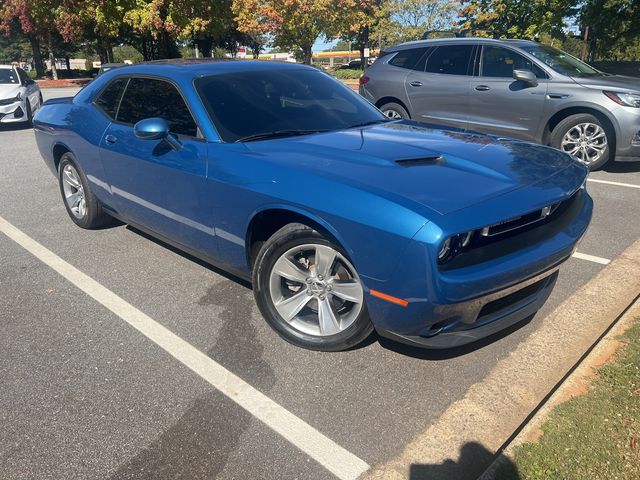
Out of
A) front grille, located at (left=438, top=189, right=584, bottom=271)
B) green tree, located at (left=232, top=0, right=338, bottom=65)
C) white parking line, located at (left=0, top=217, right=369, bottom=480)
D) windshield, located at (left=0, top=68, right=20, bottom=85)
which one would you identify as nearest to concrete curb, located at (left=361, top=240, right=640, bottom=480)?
white parking line, located at (left=0, top=217, right=369, bottom=480)

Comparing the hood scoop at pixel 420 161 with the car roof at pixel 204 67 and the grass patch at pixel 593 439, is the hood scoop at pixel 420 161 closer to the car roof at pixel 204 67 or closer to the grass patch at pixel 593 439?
the grass patch at pixel 593 439

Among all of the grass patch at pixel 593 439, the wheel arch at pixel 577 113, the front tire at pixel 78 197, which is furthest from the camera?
the wheel arch at pixel 577 113

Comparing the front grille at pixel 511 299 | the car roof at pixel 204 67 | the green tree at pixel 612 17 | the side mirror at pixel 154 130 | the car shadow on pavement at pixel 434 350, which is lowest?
the car shadow on pavement at pixel 434 350

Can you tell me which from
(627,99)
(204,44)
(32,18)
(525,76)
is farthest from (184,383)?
(32,18)

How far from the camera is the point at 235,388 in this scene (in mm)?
2775

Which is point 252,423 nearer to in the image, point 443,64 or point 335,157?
point 335,157

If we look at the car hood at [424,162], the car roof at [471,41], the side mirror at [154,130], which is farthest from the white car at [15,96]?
the car hood at [424,162]

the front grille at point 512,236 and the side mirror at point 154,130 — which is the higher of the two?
the side mirror at point 154,130

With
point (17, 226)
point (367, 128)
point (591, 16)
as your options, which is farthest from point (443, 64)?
point (591, 16)

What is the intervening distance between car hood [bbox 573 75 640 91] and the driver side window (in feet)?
18.5

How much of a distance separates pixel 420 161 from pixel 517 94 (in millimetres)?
→ 5247

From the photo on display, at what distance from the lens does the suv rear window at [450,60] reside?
8008mm

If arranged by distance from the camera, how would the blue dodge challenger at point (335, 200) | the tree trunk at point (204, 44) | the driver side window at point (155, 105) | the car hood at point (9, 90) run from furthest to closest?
1. the tree trunk at point (204, 44)
2. the car hood at point (9, 90)
3. the driver side window at point (155, 105)
4. the blue dodge challenger at point (335, 200)

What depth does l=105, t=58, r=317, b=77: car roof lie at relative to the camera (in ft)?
12.7
